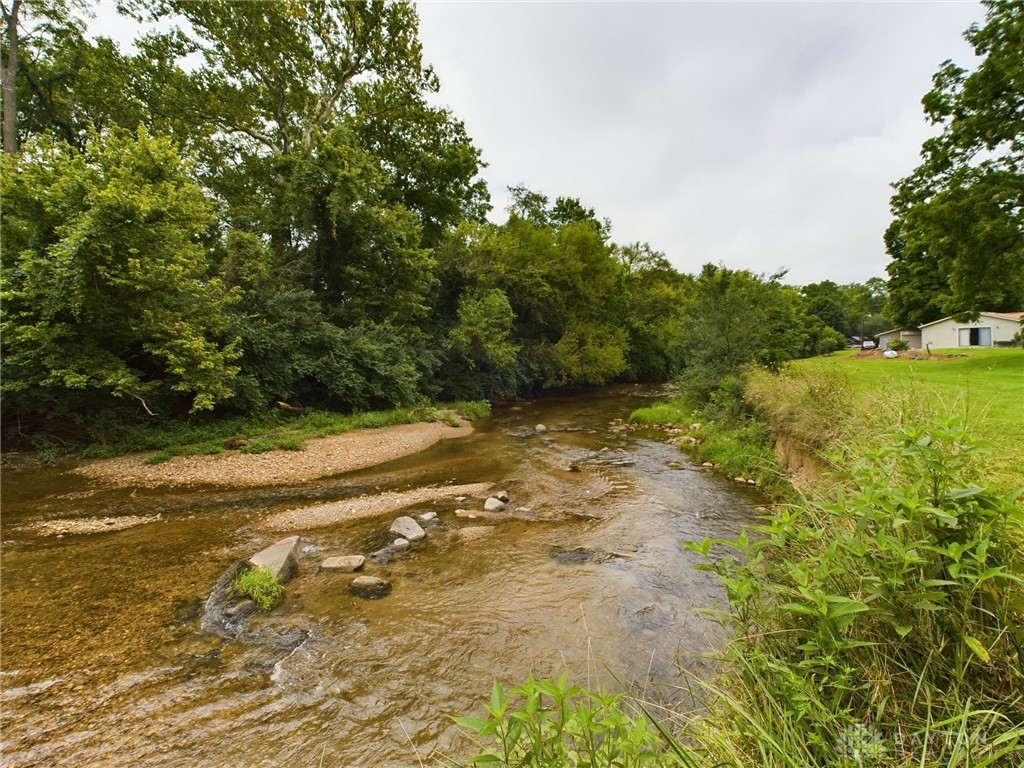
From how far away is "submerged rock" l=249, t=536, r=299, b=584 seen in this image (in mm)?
5285

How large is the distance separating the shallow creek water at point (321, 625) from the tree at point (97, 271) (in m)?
2.75

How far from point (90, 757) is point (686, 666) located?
4.77 metres

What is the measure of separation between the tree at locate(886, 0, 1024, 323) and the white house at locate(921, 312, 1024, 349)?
1922 cm

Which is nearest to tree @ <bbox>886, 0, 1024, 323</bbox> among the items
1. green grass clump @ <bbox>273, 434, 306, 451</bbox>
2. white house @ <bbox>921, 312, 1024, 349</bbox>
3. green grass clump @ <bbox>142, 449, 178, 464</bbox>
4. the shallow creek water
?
the shallow creek water

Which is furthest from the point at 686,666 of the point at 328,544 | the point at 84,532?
the point at 84,532

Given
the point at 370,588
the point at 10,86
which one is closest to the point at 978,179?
the point at 370,588

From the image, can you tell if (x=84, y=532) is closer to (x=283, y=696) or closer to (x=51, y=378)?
(x=51, y=378)

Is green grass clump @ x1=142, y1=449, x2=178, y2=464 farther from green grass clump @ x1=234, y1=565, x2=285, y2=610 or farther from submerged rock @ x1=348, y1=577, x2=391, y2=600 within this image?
submerged rock @ x1=348, y1=577, x2=391, y2=600

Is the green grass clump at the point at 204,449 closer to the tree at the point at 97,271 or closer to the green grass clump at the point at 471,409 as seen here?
the tree at the point at 97,271

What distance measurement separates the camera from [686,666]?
12.9 feet

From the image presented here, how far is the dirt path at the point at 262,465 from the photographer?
927 cm

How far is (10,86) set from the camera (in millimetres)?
14195

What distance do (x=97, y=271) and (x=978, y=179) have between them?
27882mm

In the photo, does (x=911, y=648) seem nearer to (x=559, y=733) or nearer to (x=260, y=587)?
(x=559, y=733)
